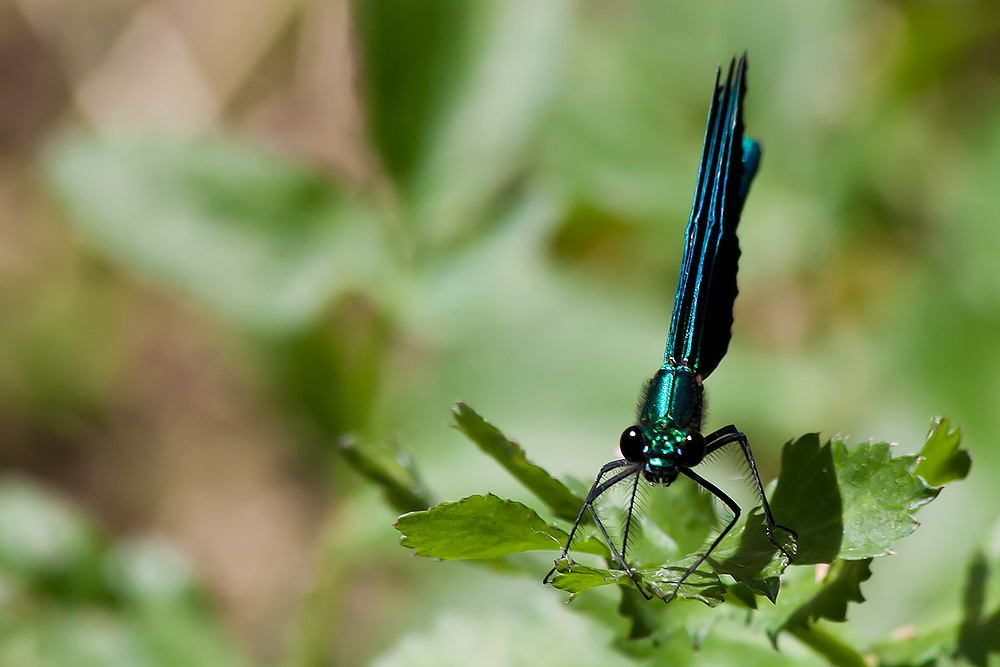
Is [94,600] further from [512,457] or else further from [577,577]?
[577,577]

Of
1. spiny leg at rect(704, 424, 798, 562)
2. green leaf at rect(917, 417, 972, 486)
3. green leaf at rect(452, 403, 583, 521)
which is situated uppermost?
spiny leg at rect(704, 424, 798, 562)

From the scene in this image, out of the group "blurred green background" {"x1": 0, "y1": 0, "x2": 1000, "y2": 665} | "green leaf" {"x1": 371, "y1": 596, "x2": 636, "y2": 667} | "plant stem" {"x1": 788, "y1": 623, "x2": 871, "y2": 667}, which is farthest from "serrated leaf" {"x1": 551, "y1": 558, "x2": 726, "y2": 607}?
"blurred green background" {"x1": 0, "y1": 0, "x2": 1000, "y2": 665}

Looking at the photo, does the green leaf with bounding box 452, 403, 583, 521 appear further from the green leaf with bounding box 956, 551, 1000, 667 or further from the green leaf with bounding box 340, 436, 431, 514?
the green leaf with bounding box 956, 551, 1000, 667

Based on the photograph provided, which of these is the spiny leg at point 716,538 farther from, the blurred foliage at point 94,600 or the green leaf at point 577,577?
the blurred foliage at point 94,600

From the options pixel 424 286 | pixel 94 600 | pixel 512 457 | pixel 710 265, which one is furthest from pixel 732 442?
pixel 94 600

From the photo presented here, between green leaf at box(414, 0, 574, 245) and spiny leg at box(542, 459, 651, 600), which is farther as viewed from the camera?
green leaf at box(414, 0, 574, 245)

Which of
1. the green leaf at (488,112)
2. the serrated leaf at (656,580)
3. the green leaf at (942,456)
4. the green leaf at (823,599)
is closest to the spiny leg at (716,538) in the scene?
the serrated leaf at (656,580)
